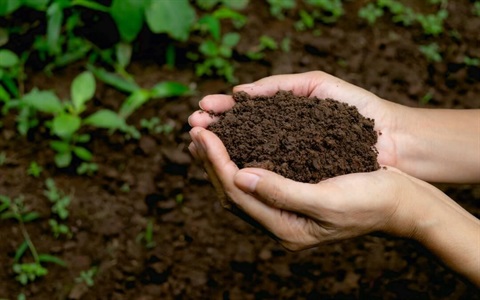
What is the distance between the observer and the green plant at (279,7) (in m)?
3.18

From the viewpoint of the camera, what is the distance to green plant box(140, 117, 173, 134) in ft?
8.84

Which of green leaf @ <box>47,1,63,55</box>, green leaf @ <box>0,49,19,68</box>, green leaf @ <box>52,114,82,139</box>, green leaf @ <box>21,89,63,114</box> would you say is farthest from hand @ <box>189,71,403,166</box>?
green leaf @ <box>0,49,19,68</box>

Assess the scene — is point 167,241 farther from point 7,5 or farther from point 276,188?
point 7,5

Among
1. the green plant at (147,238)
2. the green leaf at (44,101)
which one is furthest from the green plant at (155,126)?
the green plant at (147,238)

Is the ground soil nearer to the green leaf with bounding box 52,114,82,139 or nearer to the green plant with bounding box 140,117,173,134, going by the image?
the green plant with bounding box 140,117,173,134

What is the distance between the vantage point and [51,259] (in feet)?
7.64

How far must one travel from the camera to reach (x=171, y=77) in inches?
114

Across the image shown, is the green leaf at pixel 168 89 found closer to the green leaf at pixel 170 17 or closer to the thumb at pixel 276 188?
→ the green leaf at pixel 170 17

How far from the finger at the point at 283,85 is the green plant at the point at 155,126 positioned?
2.68ft

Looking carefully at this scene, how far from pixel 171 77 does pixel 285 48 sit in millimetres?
678

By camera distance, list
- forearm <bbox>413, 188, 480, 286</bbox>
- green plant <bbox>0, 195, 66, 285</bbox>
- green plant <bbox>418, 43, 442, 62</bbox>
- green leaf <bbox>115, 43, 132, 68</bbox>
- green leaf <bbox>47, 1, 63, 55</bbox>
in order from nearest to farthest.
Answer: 1. forearm <bbox>413, 188, 480, 286</bbox>
2. green plant <bbox>0, 195, 66, 285</bbox>
3. green leaf <bbox>47, 1, 63, 55</bbox>
4. green leaf <bbox>115, 43, 132, 68</bbox>
5. green plant <bbox>418, 43, 442, 62</bbox>

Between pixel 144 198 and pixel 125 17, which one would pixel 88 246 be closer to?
pixel 144 198

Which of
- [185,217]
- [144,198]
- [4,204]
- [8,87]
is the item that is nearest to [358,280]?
[185,217]

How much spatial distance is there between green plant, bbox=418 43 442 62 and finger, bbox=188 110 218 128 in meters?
1.81
